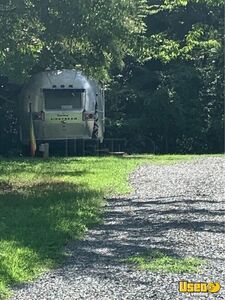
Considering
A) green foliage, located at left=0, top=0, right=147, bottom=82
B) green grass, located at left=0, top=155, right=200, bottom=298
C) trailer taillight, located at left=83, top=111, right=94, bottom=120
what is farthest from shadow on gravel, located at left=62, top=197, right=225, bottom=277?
trailer taillight, located at left=83, top=111, right=94, bottom=120

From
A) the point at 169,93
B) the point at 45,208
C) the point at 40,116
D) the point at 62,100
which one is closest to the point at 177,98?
the point at 169,93

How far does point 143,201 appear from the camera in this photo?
519 inches

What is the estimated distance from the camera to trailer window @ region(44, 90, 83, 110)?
24.9 m

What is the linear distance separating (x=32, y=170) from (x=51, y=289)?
12.1 metres

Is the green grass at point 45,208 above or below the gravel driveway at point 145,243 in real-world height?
above

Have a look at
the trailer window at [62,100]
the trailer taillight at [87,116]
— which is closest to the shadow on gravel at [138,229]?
the trailer taillight at [87,116]

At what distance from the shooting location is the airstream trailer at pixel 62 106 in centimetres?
2478

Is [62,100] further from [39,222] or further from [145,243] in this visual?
[145,243]

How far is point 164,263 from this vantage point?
7.70 meters

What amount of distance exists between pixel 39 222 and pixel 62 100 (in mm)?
14945

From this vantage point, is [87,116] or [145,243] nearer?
[145,243]

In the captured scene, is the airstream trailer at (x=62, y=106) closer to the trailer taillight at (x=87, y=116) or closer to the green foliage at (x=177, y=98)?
the trailer taillight at (x=87, y=116)

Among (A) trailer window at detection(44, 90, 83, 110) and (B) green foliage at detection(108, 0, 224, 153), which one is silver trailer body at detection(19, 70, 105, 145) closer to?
(A) trailer window at detection(44, 90, 83, 110)

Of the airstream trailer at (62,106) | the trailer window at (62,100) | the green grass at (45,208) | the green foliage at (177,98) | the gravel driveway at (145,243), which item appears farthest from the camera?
the green foliage at (177,98)
